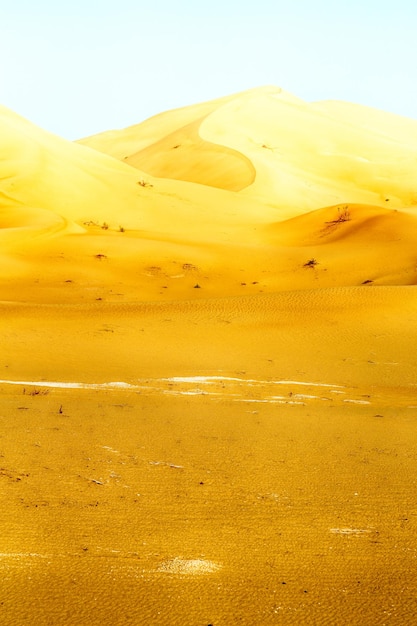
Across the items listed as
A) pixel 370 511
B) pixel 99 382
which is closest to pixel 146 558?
pixel 370 511

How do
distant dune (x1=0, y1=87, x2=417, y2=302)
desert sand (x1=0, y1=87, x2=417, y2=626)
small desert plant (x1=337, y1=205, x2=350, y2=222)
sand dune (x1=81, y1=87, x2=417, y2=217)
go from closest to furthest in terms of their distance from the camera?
desert sand (x1=0, y1=87, x2=417, y2=626)
distant dune (x1=0, y1=87, x2=417, y2=302)
small desert plant (x1=337, y1=205, x2=350, y2=222)
sand dune (x1=81, y1=87, x2=417, y2=217)

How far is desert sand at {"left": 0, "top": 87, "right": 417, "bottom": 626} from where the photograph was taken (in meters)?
3.29

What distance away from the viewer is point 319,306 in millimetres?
10492

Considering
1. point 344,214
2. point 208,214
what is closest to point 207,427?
point 344,214

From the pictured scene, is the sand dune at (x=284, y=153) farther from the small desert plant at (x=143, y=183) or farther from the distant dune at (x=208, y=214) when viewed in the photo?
the small desert plant at (x=143, y=183)

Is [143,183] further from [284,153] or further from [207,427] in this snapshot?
[207,427]

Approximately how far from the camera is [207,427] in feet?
18.3

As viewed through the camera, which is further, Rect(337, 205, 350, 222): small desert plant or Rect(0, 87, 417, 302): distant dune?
Rect(337, 205, 350, 222): small desert plant

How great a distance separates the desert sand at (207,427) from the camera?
3285 mm

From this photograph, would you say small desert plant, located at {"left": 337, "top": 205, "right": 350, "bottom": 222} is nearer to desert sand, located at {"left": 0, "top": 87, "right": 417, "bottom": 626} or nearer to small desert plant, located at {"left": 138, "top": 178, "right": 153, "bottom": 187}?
desert sand, located at {"left": 0, "top": 87, "right": 417, "bottom": 626}

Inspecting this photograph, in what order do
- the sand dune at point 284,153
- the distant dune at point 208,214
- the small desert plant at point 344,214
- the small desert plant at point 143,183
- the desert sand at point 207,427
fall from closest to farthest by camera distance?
Result: the desert sand at point 207,427, the distant dune at point 208,214, the small desert plant at point 344,214, the small desert plant at point 143,183, the sand dune at point 284,153

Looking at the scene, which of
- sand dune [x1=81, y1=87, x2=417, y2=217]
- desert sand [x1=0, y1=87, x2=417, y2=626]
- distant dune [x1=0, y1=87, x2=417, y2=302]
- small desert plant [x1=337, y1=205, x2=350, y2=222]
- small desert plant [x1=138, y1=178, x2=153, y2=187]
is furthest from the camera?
sand dune [x1=81, y1=87, x2=417, y2=217]

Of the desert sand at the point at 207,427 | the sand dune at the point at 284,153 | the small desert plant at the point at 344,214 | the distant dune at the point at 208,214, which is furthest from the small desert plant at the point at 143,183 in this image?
the small desert plant at the point at 344,214

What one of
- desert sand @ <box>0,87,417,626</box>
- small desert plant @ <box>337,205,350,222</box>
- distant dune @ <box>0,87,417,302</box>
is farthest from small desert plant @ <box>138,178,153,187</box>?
small desert plant @ <box>337,205,350,222</box>
